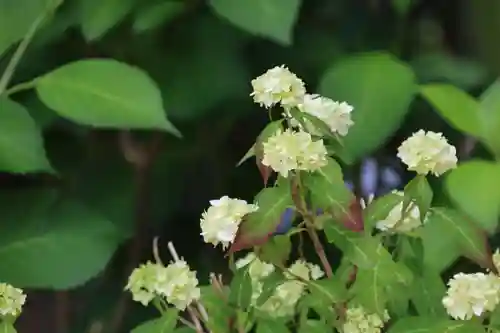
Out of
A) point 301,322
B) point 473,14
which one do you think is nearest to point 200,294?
point 301,322

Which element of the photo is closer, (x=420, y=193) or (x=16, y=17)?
(x=420, y=193)

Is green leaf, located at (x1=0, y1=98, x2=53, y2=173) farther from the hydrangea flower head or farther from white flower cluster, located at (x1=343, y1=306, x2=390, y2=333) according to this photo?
white flower cluster, located at (x1=343, y1=306, x2=390, y2=333)

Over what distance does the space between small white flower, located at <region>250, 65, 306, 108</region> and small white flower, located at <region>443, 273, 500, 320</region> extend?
0.12m

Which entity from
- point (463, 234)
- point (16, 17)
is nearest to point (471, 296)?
point (463, 234)

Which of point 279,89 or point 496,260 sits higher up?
point 279,89

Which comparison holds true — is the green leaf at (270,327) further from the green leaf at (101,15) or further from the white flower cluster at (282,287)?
the green leaf at (101,15)

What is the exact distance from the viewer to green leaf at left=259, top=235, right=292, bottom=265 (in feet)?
1.32

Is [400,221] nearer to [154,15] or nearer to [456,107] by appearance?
[456,107]

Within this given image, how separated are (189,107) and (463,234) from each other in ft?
0.93

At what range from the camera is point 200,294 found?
0.45 metres

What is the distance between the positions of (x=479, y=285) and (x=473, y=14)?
0.47 metres

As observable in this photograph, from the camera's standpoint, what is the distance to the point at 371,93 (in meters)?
0.56

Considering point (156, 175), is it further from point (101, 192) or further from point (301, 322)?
point (301, 322)

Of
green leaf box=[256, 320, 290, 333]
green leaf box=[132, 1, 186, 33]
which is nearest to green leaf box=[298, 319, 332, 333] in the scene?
green leaf box=[256, 320, 290, 333]
